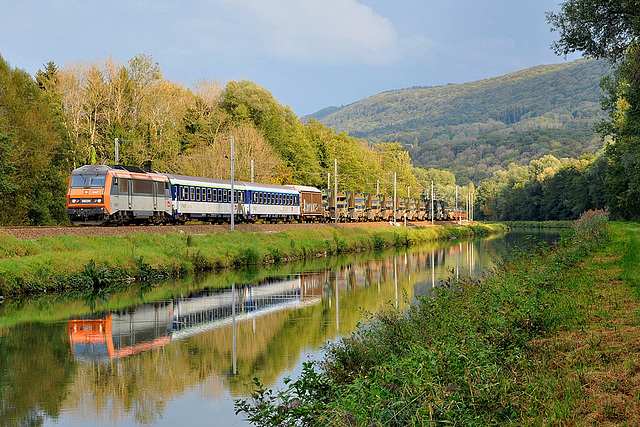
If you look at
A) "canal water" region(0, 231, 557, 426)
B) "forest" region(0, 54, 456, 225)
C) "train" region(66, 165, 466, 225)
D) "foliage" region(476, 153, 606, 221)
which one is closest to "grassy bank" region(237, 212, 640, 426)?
"canal water" region(0, 231, 557, 426)

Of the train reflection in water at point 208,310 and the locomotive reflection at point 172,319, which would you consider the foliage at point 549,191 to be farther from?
the locomotive reflection at point 172,319

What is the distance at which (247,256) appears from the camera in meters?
41.8

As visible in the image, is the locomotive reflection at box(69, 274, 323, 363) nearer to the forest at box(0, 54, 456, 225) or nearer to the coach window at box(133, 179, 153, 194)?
the coach window at box(133, 179, 153, 194)

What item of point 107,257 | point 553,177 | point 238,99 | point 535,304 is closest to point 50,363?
point 535,304

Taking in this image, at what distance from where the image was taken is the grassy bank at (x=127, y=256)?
28.2 m

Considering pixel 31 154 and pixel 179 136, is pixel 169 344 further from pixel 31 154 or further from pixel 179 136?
pixel 179 136

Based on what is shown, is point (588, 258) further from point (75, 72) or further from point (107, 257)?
point (75, 72)

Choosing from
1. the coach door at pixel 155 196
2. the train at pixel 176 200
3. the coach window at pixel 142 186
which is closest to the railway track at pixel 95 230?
the train at pixel 176 200

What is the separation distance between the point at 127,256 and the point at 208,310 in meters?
10.0

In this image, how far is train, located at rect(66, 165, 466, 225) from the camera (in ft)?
124

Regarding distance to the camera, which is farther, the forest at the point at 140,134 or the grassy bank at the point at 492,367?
the forest at the point at 140,134

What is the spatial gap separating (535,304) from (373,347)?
3597 millimetres

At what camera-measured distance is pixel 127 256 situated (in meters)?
32.9

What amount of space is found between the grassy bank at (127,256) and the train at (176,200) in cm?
340
